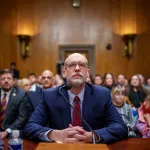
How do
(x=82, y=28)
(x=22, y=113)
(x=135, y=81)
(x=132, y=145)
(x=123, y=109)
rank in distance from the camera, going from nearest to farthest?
(x=132, y=145) < (x=22, y=113) < (x=123, y=109) < (x=135, y=81) < (x=82, y=28)

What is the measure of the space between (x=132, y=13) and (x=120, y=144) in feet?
24.1

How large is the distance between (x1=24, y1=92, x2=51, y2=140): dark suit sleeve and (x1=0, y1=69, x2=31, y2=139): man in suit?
1082mm

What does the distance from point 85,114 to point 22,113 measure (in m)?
1.34

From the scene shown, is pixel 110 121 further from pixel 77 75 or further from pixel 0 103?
pixel 0 103

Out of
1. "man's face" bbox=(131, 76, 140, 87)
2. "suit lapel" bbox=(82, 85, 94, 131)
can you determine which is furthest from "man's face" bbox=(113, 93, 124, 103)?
"man's face" bbox=(131, 76, 140, 87)

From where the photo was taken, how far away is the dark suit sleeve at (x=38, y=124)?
5.71 ft

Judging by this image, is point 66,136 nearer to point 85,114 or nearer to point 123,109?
point 85,114

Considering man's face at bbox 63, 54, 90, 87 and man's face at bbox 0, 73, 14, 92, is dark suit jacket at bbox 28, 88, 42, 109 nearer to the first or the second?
man's face at bbox 0, 73, 14, 92

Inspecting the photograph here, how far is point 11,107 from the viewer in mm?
2996

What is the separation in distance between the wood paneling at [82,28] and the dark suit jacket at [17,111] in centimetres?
546

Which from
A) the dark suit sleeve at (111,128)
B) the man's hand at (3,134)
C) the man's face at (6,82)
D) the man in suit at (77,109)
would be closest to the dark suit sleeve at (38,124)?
the man in suit at (77,109)

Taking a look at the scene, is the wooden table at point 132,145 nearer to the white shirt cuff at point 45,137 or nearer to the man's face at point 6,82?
the white shirt cuff at point 45,137

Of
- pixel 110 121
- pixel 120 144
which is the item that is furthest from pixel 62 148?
pixel 110 121

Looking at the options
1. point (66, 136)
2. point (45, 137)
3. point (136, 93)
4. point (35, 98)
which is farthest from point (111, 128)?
point (136, 93)
